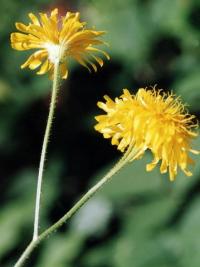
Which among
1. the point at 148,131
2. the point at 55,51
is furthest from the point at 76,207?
the point at 55,51

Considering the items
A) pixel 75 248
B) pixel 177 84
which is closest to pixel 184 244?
pixel 75 248

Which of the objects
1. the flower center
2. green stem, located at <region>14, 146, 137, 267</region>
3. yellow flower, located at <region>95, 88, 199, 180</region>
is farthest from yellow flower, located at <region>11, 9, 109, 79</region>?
green stem, located at <region>14, 146, 137, 267</region>

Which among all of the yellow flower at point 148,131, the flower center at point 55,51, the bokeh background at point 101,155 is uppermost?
the bokeh background at point 101,155

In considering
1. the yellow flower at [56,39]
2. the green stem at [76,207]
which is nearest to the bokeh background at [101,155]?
the yellow flower at [56,39]

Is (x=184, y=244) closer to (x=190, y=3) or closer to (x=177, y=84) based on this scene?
(x=177, y=84)

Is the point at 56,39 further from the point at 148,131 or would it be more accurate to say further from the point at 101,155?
the point at 101,155

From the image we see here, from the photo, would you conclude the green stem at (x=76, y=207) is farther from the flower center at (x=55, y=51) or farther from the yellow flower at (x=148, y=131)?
the flower center at (x=55, y=51)
